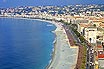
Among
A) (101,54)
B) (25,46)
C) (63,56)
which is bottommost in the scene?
(101,54)

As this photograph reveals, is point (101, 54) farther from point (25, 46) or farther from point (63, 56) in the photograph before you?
point (25, 46)

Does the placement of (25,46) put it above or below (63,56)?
above

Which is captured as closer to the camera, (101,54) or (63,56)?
(101,54)

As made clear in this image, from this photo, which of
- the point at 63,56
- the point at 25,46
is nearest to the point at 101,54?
the point at 63,56

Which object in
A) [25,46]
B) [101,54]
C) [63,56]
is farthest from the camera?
[25,46]

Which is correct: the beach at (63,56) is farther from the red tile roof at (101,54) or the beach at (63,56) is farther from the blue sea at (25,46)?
the red tile roof at (101,54)

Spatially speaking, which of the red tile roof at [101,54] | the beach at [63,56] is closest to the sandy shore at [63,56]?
the beach at [63,56]

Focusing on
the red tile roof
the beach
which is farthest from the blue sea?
the red tile roof

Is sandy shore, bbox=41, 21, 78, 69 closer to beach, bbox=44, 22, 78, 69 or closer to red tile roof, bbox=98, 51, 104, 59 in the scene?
beach, bbox=44, 22, 78, 69

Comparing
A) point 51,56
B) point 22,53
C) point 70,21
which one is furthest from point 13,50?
point 70,21

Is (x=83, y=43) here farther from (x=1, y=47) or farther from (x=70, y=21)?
(x=70, y=21)
